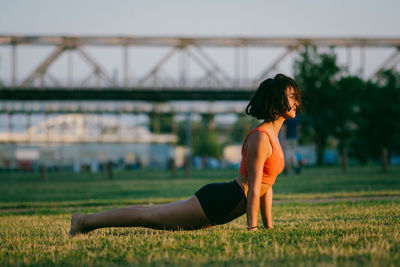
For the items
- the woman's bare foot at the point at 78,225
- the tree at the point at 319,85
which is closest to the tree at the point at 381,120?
the tree at the point at 319,85

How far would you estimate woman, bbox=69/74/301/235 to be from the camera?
13.0 feet

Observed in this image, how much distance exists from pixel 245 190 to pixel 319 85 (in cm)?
3143

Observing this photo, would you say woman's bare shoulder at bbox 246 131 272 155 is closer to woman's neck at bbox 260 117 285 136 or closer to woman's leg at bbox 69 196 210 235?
woman's neck at bbox 260 117 285 136

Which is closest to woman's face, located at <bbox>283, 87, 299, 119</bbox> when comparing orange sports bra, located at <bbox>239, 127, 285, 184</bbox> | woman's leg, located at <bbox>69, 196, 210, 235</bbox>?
orange sports bra, located at <bbox>239, 127, 285, 184</bbox>

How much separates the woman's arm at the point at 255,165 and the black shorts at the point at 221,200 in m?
0.11

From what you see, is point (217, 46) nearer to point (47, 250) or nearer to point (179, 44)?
point (179, 44)

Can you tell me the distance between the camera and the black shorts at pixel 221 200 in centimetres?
397

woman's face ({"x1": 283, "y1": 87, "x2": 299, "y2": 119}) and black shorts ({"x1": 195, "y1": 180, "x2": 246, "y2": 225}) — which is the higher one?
woman's face ({"x1": 283, "y1": 87, "x2": 299, "y2": 119})

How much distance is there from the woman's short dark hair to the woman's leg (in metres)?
0.87

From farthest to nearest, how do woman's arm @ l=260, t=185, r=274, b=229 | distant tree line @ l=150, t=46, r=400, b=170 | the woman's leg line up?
distant tree line @ l=150, t=46, r=400, b=170 → woman's arm @ l=260, t=185, r=274, b=229 → the woman's leg

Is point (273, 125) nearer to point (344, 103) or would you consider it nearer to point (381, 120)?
point (381, 120)

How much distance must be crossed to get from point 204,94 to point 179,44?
212 inches

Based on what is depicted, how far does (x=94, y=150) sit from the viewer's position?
149ft

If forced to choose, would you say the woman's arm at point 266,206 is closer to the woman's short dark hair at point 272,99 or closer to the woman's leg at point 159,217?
the woman's leg at point 159,217
